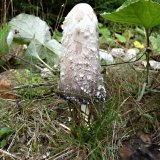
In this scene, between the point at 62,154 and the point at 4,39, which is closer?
the point at 62,154

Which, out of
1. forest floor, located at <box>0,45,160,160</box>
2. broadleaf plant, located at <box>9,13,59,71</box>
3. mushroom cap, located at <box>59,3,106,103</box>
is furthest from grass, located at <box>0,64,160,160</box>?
broadleaf plant, located at <box>9,13,59,71</box>

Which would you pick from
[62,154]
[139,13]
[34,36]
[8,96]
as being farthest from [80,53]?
[34,36]

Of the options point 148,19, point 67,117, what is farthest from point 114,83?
point 148,19

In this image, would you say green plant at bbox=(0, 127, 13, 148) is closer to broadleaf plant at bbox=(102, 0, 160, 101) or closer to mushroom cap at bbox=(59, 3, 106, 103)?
mushroom cap at bbox=(59, 3, 106, 103)

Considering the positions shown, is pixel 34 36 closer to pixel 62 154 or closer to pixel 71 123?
pixel 71 123

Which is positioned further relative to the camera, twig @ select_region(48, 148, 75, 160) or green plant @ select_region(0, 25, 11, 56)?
green plant @ select_region(0, 25, 11, 56)

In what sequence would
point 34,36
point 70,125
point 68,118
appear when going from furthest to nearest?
point 34,36 → point 68,118 → point 70,125
